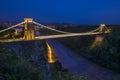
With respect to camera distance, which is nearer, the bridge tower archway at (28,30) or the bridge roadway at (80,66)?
the bridge tower archway at (28,30)

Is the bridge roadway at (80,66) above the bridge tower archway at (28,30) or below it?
below

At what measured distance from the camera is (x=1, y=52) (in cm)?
385

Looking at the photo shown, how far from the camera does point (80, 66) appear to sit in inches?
642

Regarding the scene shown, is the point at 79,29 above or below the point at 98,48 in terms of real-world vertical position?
above

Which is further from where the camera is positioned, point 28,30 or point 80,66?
point 80,66

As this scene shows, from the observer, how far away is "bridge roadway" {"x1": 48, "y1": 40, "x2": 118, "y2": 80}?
14093 mm

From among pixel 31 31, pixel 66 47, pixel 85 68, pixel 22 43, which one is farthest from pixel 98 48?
pixel 22 43

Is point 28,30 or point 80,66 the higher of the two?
point 28,30

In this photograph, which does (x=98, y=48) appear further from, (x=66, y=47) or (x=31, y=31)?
(x=31, y=31)

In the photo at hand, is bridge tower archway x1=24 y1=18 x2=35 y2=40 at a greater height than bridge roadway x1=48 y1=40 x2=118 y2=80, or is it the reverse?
bridge tower archway x1=24 y1=18 x2=35 y2=40

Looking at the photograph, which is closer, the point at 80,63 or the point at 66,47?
the point at 80,63

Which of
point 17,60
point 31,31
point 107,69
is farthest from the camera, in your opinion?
point 107,69

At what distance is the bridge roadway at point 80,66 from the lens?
1409cm

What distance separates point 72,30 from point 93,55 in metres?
2.07
